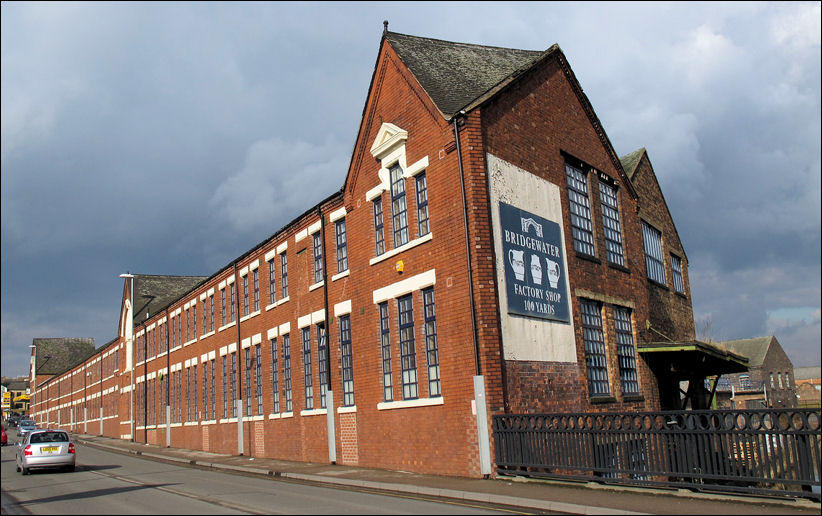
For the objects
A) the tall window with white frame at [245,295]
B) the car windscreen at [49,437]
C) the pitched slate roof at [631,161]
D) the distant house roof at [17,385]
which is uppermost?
the pitched slate roof at [631,161]

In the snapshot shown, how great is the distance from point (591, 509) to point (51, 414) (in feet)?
342

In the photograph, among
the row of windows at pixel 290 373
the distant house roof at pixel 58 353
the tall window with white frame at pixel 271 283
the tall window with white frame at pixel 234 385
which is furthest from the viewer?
the distant house roof at pixel 58 353

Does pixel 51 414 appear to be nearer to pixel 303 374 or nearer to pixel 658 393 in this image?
pixel 303 374

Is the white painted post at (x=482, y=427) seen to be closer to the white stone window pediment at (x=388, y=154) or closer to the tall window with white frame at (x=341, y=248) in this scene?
the white stone window pediment at (x=388, y=154)

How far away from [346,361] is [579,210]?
28.9 ft

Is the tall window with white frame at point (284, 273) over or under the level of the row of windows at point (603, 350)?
over

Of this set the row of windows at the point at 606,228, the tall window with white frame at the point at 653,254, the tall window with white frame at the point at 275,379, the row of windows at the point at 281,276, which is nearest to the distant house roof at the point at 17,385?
the row of windows at the point at 281,276

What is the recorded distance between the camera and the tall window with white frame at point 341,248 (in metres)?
23.1

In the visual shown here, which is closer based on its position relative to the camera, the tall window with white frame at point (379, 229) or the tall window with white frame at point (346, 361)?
the tall window with white frame at point (379, 229)

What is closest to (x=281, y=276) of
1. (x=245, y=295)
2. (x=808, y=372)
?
(x=245, y=295)

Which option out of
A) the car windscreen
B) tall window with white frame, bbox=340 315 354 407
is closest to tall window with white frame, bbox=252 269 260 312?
tall window with white frame, bbox=340 315 354 407

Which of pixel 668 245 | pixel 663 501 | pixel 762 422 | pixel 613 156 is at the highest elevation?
pixel 613 156

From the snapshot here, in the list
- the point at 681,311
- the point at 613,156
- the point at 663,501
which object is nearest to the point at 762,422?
the point at 663,501

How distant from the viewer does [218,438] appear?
33.6 meters
